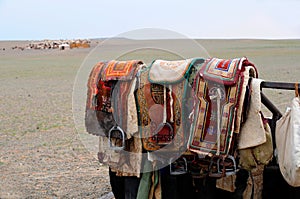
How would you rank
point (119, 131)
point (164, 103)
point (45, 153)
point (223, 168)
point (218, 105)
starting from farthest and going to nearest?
point (45, 153), point (119, 131), point (164, 103), point (223, 168), point (218, 105)

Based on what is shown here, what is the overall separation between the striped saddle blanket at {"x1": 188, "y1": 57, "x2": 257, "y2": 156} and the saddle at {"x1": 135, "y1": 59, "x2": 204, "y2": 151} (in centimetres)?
13

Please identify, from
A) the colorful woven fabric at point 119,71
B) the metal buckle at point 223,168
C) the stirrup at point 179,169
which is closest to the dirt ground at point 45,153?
the colorful woven fabric at point 119,71

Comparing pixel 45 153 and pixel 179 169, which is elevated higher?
pixel 179 169

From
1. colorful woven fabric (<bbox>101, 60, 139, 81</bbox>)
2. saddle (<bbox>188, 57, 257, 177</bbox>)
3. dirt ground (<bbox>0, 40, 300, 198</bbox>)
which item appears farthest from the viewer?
dirt ground (<bbox>0, 40, 300, 198</bbox>)

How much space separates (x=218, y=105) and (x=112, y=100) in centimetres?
75

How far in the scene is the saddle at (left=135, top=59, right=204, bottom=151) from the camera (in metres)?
2.66

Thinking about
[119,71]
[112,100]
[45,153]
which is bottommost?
[45,153]

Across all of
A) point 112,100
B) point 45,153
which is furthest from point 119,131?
point 45,153

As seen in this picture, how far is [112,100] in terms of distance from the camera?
9.42 feet

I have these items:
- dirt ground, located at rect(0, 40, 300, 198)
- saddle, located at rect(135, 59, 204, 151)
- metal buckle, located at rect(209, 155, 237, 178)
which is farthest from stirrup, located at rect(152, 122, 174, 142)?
dirt ground, located at rect(0, 40, 300, 198)

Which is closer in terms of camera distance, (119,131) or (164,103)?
(164,103)

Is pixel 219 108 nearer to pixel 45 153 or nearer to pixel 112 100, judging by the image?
pixel 112 100

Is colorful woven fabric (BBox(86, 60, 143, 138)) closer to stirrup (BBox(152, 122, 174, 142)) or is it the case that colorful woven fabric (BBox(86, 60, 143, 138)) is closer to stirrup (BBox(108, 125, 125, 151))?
stirrup (BBox(108, 125, 125, 151))

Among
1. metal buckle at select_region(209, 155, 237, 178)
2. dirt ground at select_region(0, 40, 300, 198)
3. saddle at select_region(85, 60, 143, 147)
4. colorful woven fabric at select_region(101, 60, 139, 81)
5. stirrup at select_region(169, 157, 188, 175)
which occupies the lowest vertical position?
dirt ground at select_region(0, 40, 300, 198)
